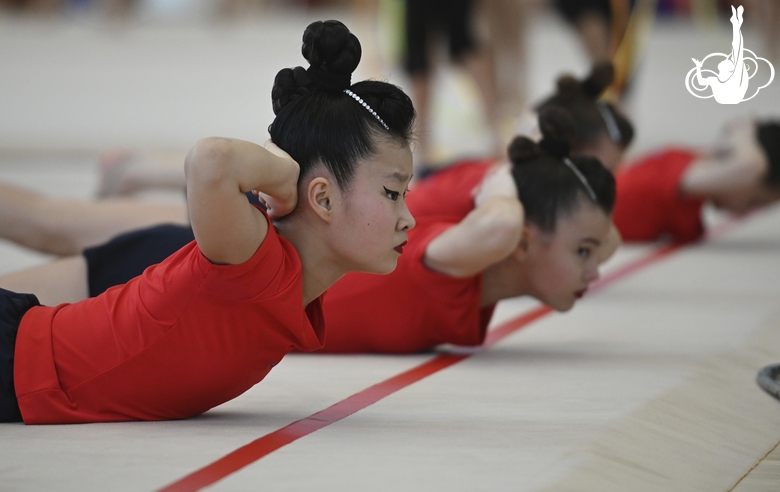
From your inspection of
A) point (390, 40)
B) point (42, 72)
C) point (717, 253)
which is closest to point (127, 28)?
point (42, 72)

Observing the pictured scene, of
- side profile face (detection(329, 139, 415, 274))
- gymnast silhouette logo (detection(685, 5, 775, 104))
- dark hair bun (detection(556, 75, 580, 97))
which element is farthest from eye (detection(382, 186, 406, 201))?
dark hair bun (detection(556, 75, 580, 97))

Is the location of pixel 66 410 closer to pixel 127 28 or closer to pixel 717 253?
pixel 717 253

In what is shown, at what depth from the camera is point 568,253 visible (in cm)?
183

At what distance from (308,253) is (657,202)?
2.18m

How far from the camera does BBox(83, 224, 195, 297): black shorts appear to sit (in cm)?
177

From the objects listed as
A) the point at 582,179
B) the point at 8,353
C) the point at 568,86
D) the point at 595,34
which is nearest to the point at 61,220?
the point at 8,353

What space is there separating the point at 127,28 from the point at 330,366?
5843 millimetres

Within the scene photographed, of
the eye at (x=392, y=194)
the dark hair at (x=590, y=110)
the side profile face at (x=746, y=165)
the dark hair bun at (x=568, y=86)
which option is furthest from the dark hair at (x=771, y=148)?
the eye at (x=392, y=194)

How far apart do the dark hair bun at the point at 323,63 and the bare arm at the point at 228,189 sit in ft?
0.47

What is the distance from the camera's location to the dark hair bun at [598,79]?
2438 millimetres

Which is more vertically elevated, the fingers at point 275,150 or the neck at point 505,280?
the fingers at point 275,150

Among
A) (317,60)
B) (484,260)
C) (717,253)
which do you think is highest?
(317,60)

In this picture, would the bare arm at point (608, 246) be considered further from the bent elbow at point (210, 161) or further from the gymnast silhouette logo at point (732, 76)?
the bent elbow at point (210, 161)

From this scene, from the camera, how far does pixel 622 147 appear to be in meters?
2.56
